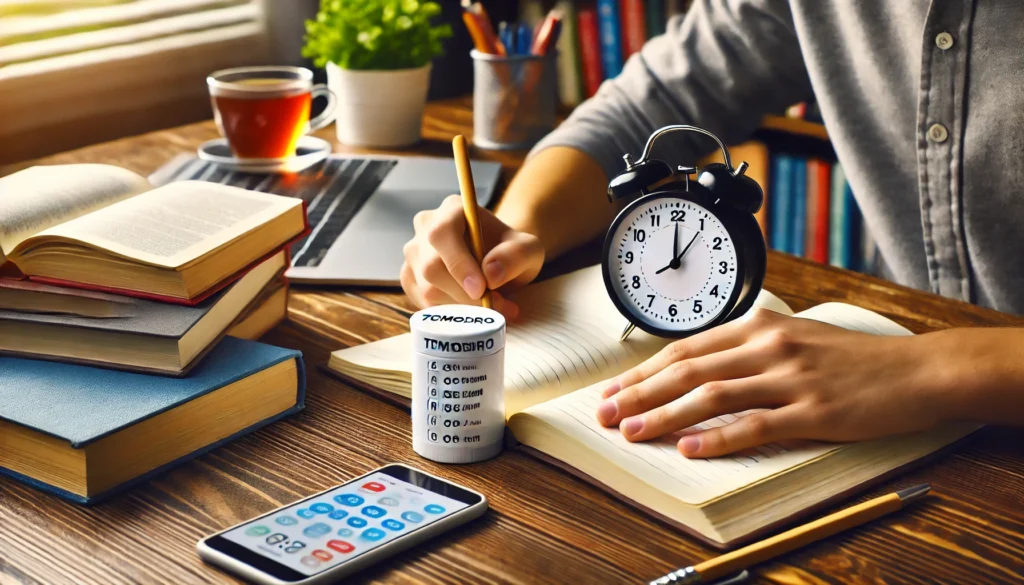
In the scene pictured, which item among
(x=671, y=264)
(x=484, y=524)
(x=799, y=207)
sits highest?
(x=671, y=264)

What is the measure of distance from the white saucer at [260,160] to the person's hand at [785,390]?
88 centimetres

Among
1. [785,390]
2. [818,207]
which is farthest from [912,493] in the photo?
[818,207]

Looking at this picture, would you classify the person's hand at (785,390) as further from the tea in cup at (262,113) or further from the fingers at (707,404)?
the tea in cup at (262,113)

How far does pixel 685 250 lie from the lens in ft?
3.12

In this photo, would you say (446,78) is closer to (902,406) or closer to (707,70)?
(707,70)

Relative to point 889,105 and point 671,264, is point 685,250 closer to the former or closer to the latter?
point 671,264

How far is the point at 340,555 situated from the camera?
2.16 feet

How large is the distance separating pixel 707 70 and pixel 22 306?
1.01 meters

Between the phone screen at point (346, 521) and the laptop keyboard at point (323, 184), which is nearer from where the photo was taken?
the phone screen at point (346, 521)

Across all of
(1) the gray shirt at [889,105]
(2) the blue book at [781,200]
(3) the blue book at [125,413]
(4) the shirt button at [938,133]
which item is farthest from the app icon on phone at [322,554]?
(2) the blue book at [781,200]

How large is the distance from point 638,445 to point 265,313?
439 mm

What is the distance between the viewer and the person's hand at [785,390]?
78cm

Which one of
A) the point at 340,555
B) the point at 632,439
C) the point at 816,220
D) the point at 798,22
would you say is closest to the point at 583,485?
the point at 632,439

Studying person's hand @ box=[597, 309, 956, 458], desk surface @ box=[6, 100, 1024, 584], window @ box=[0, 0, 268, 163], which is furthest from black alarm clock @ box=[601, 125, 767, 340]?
window @ box=[0, 0, 268, 163]
